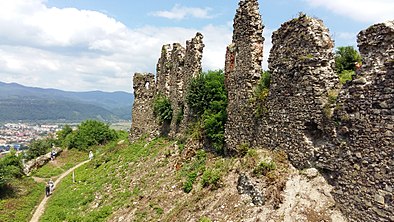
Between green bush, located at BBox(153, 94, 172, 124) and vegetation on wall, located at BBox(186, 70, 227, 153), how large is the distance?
14.5 ft

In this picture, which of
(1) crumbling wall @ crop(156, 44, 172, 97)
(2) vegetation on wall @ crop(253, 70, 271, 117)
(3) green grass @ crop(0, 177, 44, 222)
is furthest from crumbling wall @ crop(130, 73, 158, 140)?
(2) vegetation on wall @ crop(253, 70, 271, 117)

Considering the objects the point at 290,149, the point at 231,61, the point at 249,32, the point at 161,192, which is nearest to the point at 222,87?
the point at 231,61

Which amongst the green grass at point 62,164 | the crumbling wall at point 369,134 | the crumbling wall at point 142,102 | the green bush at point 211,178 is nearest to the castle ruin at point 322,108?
the crumbling wall at point 369,134

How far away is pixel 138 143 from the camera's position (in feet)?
88.9

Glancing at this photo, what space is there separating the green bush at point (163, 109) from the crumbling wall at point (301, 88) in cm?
1269

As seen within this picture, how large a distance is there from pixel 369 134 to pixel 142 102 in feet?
71.7

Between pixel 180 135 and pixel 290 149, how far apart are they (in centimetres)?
1062

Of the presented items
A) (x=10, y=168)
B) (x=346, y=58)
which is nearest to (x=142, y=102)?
(x=10, y=168)

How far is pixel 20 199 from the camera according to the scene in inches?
1005

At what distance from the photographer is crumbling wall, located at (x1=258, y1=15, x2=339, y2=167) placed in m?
10.8

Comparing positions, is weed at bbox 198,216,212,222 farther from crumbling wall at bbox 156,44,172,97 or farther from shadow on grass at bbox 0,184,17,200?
shadow on grass at bbox 0,184,17,200

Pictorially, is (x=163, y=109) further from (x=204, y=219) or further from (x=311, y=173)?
(x=311, y=173)

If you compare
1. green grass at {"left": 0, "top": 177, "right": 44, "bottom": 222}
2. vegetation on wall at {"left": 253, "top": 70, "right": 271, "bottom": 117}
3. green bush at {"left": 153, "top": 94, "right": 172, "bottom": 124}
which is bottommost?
green grass at {"left": 0, "top": 177, "right": 44, "bottom": 222}

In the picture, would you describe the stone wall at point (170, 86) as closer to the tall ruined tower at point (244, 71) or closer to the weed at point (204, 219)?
the tall ruined tower at point (244, 71)
